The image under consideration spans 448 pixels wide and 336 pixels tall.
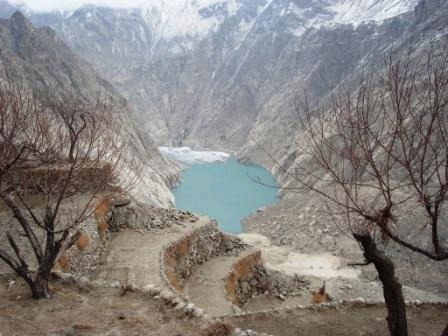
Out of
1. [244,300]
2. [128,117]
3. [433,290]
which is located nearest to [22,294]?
[244,300]

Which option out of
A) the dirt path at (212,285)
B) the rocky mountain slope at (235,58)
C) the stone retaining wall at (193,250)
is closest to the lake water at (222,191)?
the rocky mountain slope at (235,58)

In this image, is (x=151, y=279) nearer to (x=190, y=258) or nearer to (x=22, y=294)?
(x=190, y=258)

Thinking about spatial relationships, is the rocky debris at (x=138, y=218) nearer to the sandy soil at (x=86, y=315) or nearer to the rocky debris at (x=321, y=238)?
the rocky debris at (x=321, y=238)

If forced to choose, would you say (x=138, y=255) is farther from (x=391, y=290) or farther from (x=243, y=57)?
(x=243, y=57)

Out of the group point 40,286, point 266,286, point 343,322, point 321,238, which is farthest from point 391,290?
point 321,238

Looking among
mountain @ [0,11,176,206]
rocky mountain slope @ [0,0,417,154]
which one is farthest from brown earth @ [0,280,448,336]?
rocky mountain slope @ [0,0,417,154]

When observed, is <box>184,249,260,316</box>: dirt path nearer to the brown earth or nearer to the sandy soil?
the brown earth
